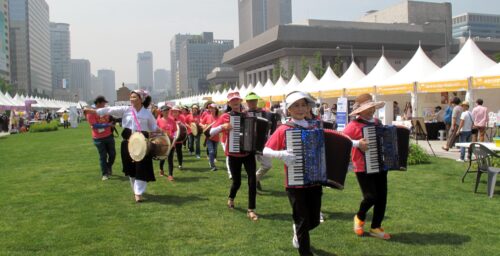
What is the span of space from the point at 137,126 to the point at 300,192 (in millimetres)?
4379

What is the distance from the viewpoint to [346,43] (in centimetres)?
8825

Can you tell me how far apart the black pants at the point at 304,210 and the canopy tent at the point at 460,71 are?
49.9 feet

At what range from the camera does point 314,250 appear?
5.42 m

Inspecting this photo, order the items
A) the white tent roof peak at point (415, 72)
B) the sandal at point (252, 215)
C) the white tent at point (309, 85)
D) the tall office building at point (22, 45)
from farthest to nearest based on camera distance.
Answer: the tall office building at point (22, 45), the white tent at point (309, 85), the white tent roof peak at point (415, 72), the sandal at point (252, 215)

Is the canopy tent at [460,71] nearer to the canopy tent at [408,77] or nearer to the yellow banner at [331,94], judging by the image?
the canopy tent at [408,77]

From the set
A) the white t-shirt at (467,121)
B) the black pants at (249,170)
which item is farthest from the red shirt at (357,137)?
the white t-shirt at (467,121)

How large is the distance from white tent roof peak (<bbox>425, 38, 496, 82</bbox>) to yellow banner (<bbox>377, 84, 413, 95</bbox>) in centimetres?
111

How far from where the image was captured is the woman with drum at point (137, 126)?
824 centimetres

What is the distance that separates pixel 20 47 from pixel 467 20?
167085 mm

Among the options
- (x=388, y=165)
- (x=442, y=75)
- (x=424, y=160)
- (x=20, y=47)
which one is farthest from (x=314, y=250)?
(x=20, y=47)

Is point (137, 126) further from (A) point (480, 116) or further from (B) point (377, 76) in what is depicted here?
(B) point (377, 76)

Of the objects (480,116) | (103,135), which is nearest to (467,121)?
(480,116)

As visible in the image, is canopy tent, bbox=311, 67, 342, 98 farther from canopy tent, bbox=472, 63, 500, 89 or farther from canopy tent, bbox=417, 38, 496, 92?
canopy tent, bbox=472, 63, 500, 89

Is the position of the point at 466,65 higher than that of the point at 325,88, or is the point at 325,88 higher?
the point at 466,65
